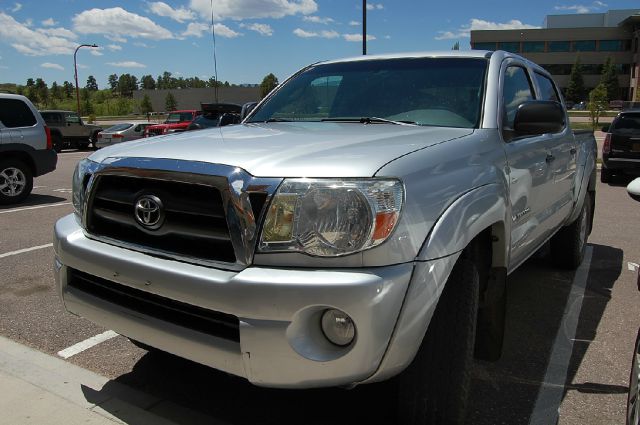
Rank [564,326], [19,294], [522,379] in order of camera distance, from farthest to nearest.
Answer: [19,294] → [564,326] → [522,379]

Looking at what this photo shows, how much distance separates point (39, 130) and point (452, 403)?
966 cm

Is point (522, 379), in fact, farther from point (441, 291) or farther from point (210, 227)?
point (210, 227)

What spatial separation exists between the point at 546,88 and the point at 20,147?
28.2 feet

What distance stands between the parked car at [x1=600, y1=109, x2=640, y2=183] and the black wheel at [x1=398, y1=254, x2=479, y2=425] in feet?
36.1

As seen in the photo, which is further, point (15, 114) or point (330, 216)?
point (15, 114)

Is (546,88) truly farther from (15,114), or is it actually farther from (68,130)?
(68,130)

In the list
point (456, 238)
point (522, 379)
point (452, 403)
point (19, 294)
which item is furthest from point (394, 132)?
point (19, 294)

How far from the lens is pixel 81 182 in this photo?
268cm

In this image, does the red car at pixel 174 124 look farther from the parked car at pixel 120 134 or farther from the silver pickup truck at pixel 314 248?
the silver pickup truck at pixel 314 248

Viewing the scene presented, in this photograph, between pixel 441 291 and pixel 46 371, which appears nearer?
pixel 441 291

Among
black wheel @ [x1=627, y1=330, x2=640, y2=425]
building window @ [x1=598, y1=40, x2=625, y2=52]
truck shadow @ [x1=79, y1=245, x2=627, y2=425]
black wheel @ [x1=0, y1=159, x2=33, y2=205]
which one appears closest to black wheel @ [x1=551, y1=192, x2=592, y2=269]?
truck shadow @ [x1=79, y1=245, x2=627, y2=425]

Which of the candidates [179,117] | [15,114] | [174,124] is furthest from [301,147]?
[179,117]

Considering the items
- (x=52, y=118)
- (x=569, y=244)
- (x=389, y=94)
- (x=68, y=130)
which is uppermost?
(x=389, y=94)

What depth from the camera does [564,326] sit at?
3.84 meters
